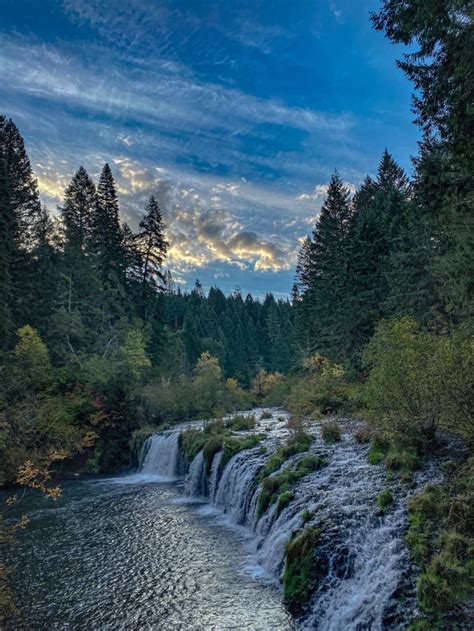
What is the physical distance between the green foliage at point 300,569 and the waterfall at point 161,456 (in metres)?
15.2

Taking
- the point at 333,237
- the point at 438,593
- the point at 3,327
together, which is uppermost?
the point at 333,237

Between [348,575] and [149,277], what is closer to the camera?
[348,575]

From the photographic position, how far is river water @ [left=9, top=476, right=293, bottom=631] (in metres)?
8.97

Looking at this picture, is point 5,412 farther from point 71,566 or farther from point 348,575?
point 348,575

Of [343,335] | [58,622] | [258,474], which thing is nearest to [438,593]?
[58,622]

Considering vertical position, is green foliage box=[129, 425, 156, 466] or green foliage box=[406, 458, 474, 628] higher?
green foliage box=[406, 458, 474, 628]

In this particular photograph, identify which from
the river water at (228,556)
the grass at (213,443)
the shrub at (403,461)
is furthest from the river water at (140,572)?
the shrub at (403,461)

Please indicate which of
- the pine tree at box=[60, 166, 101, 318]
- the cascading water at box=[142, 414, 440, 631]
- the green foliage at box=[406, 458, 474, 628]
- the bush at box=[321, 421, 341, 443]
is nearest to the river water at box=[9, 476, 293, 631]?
the cascading water at box=[142, 414, 440, 631]

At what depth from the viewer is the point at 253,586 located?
32.8 feet

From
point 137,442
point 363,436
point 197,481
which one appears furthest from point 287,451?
point 137,442

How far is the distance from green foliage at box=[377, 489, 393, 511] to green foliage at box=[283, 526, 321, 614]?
5.19 feet

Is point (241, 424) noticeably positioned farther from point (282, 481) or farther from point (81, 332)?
point (81, 332)

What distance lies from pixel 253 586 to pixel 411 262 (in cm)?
2213

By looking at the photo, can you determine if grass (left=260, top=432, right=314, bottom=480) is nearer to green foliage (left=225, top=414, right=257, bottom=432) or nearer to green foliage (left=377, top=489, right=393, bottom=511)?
green foliage (left=377, top=489, right=393, bottom=511)
